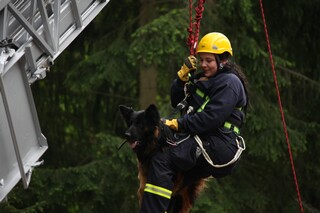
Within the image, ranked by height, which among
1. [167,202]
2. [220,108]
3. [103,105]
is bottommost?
[103,105]

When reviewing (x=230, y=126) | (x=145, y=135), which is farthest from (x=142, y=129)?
(x=230, y=126)

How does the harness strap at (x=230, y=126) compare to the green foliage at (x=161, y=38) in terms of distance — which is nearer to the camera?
the harness strap at (x=230, y=126)

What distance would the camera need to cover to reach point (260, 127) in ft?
44.7

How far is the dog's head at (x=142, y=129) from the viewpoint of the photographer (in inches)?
283

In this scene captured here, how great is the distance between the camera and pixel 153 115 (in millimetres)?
7211

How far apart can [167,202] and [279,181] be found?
8593mm

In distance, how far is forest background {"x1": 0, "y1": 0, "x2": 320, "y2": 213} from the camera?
13.3m

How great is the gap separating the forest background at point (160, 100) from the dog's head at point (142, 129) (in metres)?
4.66

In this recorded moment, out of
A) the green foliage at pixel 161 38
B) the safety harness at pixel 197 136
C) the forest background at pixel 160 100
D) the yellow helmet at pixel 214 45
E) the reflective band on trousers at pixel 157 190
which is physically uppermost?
the yellow helmet at pixel 214 45

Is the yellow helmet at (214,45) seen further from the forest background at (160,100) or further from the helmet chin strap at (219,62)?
the forest background at (160,100)

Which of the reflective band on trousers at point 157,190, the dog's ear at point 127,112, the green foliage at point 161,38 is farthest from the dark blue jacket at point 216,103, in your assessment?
the green foliage at point 161,38

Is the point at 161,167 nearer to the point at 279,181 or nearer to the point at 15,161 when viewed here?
the point at 15,161

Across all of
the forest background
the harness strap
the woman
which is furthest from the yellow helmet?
the forest background

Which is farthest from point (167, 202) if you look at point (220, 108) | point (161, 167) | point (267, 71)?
point (267, 71)
